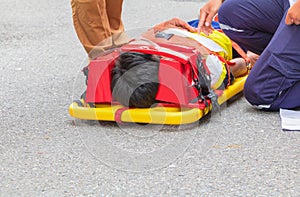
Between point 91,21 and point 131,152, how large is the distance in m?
0.67

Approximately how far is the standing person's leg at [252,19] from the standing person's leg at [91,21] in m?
0.54

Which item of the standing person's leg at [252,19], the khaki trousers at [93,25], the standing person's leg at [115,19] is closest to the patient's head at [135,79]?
the khaki trousers at [93,25]

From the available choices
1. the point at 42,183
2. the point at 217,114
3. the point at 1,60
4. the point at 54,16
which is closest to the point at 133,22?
the point at 54,16

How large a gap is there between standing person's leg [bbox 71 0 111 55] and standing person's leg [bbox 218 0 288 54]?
54 centimetres

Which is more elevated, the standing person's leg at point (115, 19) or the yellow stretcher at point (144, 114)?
the standing person's leg at point (115, 19)

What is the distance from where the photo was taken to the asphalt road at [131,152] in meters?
1.94

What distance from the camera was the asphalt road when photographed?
1.94 m

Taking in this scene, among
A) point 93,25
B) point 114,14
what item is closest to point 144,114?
point 93,25

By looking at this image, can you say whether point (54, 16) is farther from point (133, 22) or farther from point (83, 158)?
point (83, 158)

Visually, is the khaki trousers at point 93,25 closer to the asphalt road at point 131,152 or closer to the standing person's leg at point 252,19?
the asphalt road at point 131,152

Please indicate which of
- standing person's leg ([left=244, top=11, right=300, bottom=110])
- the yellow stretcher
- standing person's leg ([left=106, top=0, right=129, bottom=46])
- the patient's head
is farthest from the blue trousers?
standing person's leg ([left=106, top=0, right=129, bottom=46])

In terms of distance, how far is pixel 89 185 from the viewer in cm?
195

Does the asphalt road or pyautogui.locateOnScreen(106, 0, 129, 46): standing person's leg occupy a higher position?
pyautogui.locateOnScreen(106, 0, 129, 46): standing person's leg

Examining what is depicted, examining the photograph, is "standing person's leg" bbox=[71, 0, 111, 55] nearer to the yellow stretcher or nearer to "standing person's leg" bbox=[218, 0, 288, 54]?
the yellow stretcher
